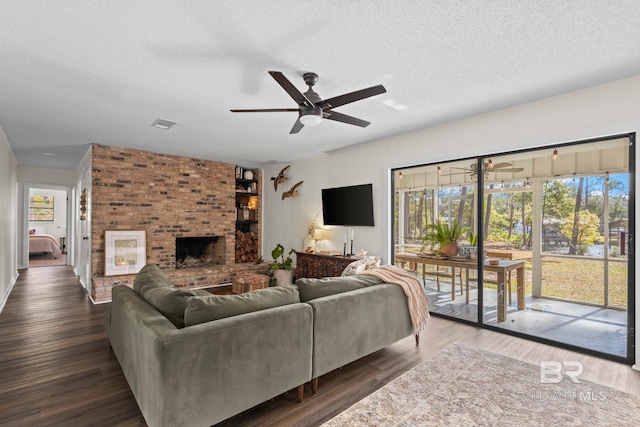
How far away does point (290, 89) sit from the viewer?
229cm

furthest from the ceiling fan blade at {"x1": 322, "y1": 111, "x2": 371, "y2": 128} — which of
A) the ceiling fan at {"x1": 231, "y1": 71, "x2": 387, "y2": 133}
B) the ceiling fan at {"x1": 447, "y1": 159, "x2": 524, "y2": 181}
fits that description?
the ceiling fan at {"x1": 447, "y1": 159, "x2": 524, "y2": 181}

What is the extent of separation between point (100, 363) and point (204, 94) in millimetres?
2565

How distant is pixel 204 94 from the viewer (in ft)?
10.1

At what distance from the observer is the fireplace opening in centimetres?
645

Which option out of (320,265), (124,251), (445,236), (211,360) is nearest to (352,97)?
(211,360)

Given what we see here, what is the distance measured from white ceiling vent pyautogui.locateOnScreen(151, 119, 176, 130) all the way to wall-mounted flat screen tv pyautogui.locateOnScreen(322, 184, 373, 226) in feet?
8.50

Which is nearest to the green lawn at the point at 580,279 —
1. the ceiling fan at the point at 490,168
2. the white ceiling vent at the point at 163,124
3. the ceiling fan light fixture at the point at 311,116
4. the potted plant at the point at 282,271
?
the ceiling fan at the point at 490,168

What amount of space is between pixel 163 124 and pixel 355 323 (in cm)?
333

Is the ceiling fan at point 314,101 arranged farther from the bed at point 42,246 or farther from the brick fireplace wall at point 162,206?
the bed at point 42,246

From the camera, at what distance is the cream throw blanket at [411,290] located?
9.87 ft

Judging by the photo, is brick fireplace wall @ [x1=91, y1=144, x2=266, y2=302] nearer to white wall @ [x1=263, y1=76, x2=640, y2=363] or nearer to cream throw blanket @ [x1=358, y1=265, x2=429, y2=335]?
white wall @ [x1=263, y1=76, x2=640, y2=363]

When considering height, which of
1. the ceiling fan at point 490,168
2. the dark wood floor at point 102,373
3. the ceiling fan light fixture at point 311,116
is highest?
the ceiling fan light fixture at point 311,116

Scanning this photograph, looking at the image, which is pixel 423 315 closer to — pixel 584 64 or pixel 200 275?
pixel 584 64

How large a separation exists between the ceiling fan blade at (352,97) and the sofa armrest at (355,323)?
4.91 ft
